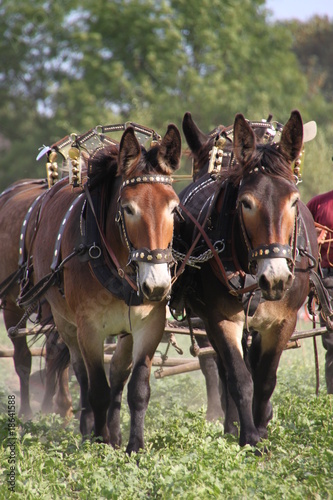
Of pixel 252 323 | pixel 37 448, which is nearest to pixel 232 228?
pixel 252 323

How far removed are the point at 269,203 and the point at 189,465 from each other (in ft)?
4.90

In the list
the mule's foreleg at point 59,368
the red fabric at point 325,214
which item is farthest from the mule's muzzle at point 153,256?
the red fabric at point 325,214

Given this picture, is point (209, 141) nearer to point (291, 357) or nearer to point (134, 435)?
point (134, 435)

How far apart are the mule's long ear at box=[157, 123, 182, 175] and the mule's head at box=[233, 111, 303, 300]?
347 mm

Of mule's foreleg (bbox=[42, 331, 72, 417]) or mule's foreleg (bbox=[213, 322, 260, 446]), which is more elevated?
mule's foreleg (bbox=[213, 322, 260, 446])

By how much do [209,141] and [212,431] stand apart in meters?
2.18

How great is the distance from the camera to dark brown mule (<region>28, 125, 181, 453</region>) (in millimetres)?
4355

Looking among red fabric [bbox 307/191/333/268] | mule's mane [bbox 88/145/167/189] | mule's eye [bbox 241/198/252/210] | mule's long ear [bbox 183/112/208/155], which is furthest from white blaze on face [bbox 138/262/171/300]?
red fabric [bbox 307/191/333/268]

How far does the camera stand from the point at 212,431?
5.00 metres

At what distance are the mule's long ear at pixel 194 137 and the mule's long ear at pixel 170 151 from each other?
3.61 ft

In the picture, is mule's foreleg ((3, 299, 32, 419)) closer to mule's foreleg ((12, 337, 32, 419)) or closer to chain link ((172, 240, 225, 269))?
mule's foreleg ((12, 337, 32, 419))

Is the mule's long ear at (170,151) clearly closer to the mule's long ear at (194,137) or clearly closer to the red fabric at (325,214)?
the mule's long ear at (194,137)

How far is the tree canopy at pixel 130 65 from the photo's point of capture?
73.2 ft

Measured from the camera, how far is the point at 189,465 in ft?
12.6
